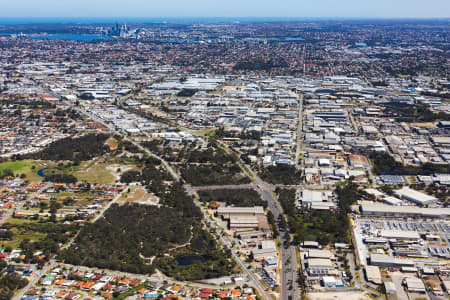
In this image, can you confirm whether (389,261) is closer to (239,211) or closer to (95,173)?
(239,211)

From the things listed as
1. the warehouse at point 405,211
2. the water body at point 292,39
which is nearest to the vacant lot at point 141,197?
the warehouse at point 405,211

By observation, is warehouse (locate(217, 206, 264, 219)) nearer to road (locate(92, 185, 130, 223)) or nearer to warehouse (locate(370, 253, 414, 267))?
warehouse (locate(370, 253, 414, 267))

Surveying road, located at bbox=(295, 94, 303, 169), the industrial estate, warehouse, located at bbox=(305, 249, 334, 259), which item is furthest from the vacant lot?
road, located at bbox=(295, 94, 303, 169)

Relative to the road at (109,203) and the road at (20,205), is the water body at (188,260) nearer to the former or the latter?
the road at (109,203)

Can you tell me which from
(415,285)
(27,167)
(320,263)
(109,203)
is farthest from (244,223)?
(27,167)

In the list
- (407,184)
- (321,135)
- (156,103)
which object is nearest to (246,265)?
(407,184)

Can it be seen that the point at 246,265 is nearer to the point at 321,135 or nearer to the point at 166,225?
the point at 166,225
